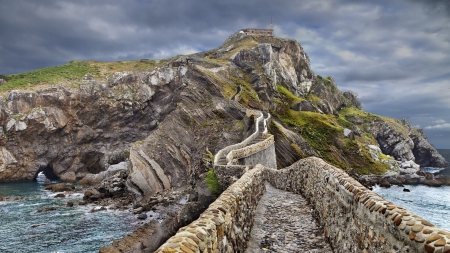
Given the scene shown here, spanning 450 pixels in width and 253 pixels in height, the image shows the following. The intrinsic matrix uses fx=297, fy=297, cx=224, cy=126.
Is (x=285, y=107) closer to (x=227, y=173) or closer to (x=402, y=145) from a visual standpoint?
(x=402, y=145)

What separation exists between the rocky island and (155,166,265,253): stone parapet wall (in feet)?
102

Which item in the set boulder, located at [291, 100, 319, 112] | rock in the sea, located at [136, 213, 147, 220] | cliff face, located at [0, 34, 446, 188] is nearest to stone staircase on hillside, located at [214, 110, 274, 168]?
cliff face, located at [0, 34, 446, 188]

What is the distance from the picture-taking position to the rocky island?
55.0 meters

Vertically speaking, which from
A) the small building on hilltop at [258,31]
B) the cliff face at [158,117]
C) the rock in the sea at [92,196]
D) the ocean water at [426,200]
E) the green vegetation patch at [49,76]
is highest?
the small building on hilltop at [258,31]

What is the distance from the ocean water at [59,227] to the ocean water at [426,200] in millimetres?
42917

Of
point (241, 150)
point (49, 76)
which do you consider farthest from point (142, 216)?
point (49, 76)

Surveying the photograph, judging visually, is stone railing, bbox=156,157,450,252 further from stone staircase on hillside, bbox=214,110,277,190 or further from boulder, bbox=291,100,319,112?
boulder, bbox=291,100,319,112

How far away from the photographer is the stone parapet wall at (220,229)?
507 cm

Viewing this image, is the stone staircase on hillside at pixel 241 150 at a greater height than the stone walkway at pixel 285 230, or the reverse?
the stone staircase on hillside at pixel 241 150

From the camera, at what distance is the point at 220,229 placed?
262 inches

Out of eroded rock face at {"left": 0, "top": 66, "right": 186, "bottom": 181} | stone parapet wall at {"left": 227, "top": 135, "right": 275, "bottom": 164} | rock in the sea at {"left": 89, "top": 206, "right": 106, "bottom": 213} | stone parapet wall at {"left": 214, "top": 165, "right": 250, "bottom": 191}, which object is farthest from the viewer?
eroded rock face at {"left": 0, "top": 66, "right": 186, "bottom": 181}

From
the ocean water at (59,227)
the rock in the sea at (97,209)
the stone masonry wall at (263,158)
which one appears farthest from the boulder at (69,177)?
the stone masonry wall at (263,158)

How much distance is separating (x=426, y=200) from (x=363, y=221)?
62754 mm

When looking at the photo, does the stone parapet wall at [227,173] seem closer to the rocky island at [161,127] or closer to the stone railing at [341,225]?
the rocky island at [161,127]
